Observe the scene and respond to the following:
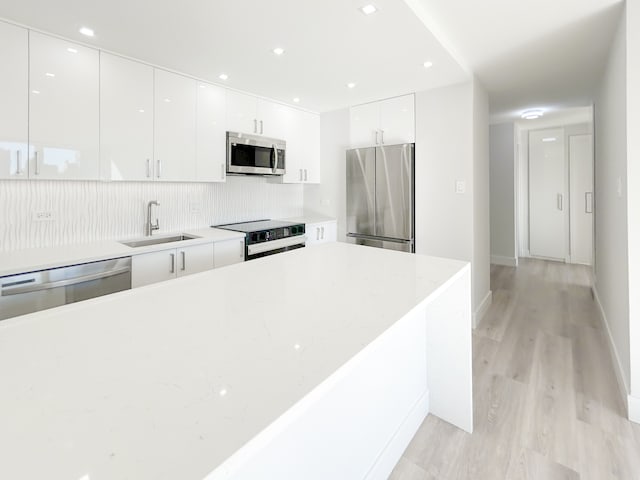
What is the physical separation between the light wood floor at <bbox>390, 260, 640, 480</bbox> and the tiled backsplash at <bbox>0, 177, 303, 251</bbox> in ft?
8.79

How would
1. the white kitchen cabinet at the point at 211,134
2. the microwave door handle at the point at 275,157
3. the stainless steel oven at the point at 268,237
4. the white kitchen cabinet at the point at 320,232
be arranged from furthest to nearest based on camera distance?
the white kitchen cabinet at the point at 320,232
the microwave door handle at the point at 275,157
the stainless steel oven at the point at 268,237
the white kitchen cabinet at the point at 211,134

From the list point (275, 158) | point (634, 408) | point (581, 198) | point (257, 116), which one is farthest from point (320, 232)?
point (581, 198)

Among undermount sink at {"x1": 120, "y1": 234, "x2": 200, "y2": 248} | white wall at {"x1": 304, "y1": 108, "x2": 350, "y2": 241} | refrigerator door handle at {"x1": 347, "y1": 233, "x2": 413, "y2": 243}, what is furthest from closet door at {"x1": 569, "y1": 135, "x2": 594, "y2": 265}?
undermount sink at {"x1": 120, "y1": 234, "x2": 200, "y2": 248}

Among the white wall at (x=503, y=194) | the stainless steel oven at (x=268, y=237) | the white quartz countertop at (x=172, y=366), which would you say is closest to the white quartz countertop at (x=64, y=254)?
the stainless steel oven at (x=268, y=237)

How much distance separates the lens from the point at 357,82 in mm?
3088

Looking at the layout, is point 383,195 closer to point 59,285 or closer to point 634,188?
point 634,188

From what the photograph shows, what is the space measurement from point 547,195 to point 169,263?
6.17 meters

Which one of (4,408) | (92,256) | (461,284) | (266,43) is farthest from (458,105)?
(4,408)

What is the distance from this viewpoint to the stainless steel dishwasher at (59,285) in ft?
6.07

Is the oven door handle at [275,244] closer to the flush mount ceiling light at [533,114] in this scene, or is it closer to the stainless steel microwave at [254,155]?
the stainless steel microwave at [254,155]

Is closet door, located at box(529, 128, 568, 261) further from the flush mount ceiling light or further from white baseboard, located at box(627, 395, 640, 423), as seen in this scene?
white baseboard, located at box(627, 395, 640, 423)

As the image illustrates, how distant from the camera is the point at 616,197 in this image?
7.48 ft

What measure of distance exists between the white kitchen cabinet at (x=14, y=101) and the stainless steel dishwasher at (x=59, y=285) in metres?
0.69

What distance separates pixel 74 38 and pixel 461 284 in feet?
9.47
